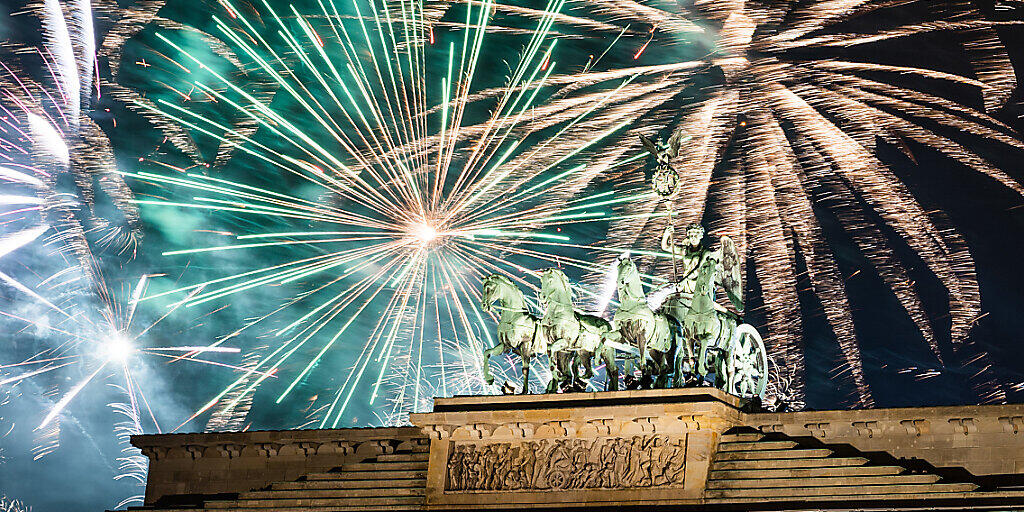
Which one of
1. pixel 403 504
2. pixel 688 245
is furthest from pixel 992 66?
pixel 403 504

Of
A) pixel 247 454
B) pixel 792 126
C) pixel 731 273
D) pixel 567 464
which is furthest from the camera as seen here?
pixel 792 126

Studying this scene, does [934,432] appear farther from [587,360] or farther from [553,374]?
[553,374]

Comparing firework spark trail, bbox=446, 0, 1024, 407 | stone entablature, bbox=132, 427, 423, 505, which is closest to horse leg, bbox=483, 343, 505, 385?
stone entablature, bbox=132, 427, 423, 505

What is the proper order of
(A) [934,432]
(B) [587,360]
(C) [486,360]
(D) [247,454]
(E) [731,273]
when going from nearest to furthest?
(A) [934,432], (E) [731,273], (B) [587,360], (C) [486,360], (D) [247,454]

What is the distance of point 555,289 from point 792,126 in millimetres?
5744

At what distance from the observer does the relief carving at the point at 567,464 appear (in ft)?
82.9

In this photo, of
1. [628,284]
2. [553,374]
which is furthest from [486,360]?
[628,284]

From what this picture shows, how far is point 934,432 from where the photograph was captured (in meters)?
24.5

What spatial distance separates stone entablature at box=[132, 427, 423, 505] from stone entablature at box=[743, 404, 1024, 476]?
634 cm

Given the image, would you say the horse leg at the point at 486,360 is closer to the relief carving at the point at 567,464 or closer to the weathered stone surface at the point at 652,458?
the weathered stone surface at the point at 652,458

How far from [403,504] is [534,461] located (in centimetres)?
214

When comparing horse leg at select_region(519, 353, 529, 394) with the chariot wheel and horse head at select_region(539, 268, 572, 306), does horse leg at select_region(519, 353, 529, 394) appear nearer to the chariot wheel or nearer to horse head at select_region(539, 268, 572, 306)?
horse head at select_region(539, 268, 572, 306)

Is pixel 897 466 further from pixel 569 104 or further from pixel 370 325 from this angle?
pixel 370 325

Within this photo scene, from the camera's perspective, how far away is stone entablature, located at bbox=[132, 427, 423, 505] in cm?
2823
